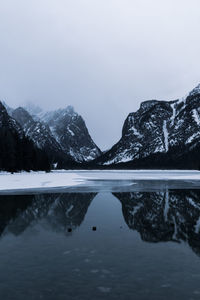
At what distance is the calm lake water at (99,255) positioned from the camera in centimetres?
863

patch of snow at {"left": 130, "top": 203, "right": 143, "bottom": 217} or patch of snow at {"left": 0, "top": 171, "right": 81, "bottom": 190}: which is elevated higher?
patch of snow at {"left": 0, "top": 171, "right": 81, "bottom": 190}

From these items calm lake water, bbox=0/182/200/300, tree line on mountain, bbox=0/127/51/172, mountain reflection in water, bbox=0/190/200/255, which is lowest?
calm lake water, bbox=0/182/200/300

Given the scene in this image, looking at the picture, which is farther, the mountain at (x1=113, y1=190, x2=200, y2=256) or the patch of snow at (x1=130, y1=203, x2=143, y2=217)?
the patch of snow at (x1=130, y1=203, x2=143, y2=217)

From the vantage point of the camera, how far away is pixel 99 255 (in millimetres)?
12188

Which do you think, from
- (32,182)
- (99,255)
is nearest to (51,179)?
(32,182)

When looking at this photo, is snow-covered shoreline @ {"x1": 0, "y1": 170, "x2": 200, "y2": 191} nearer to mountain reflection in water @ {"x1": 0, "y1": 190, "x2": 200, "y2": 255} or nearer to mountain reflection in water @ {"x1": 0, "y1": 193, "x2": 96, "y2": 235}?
mountain reflection in water @ {"x1": 0, "y1": 193, "x2": 96, "y2": 235}

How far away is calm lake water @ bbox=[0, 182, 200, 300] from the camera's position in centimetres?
863

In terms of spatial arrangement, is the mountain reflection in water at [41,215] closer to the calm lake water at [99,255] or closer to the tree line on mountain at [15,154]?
the calm lake water at [99,255]

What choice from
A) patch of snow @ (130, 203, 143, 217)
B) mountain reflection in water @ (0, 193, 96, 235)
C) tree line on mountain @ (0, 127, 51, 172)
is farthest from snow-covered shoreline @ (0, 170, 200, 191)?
patch of snow @ (130, 203, 143, 217)

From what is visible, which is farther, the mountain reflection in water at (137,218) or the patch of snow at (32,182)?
the patch of snow at (32,182)

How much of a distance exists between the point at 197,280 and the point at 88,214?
1369 centimetres

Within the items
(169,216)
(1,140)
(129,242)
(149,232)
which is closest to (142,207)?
(169,216)

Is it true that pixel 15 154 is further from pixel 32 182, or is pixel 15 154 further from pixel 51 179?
pixel 32 182

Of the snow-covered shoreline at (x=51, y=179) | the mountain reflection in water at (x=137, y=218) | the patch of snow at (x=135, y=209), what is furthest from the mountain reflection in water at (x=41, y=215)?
the snow-covered shoreline at (x=51, y=179)
